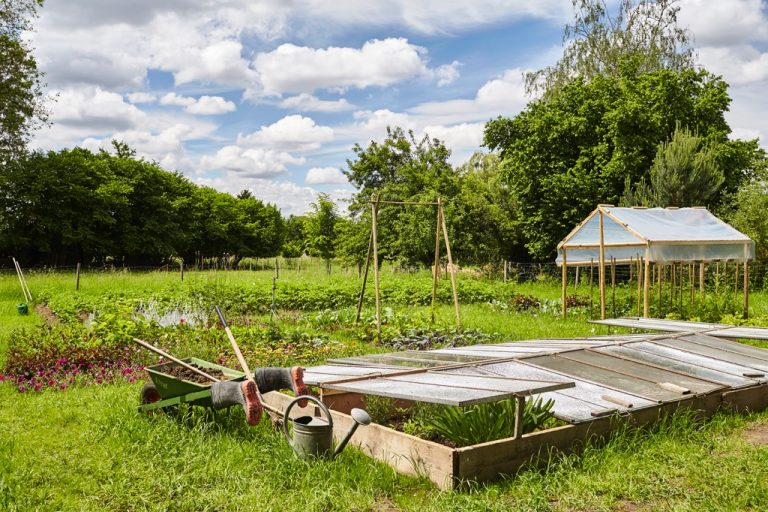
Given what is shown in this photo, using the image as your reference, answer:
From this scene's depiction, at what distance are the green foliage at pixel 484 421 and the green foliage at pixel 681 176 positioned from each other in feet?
63.7

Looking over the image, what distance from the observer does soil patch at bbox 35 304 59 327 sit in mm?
12708

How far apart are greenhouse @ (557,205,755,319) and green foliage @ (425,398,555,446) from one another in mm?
7817

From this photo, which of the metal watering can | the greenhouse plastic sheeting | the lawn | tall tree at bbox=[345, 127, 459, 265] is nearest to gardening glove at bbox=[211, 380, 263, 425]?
the metal watering can

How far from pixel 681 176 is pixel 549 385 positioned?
796 inches

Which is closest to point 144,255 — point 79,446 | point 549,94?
point 549,94

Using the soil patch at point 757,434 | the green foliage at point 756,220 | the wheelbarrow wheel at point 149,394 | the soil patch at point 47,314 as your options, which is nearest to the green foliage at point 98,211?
the soil patch at point 47,314

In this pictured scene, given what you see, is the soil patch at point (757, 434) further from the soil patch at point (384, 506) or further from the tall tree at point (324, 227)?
the tall tree at point (324, 227)

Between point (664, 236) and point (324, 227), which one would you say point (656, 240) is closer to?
point (664, 236)

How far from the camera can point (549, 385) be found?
4.54 meters

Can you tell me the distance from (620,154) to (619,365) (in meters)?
19.1

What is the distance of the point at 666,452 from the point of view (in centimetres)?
483

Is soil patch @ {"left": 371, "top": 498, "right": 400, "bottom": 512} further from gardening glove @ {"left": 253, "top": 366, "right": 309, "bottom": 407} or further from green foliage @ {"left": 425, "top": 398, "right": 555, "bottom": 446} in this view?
gardening glove @ {"left": 253, "top": 366, "right": 309, "bottom": 407}

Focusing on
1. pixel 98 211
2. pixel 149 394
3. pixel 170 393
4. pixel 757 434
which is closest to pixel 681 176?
pixel 757 434

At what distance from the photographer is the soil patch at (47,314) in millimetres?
12708
